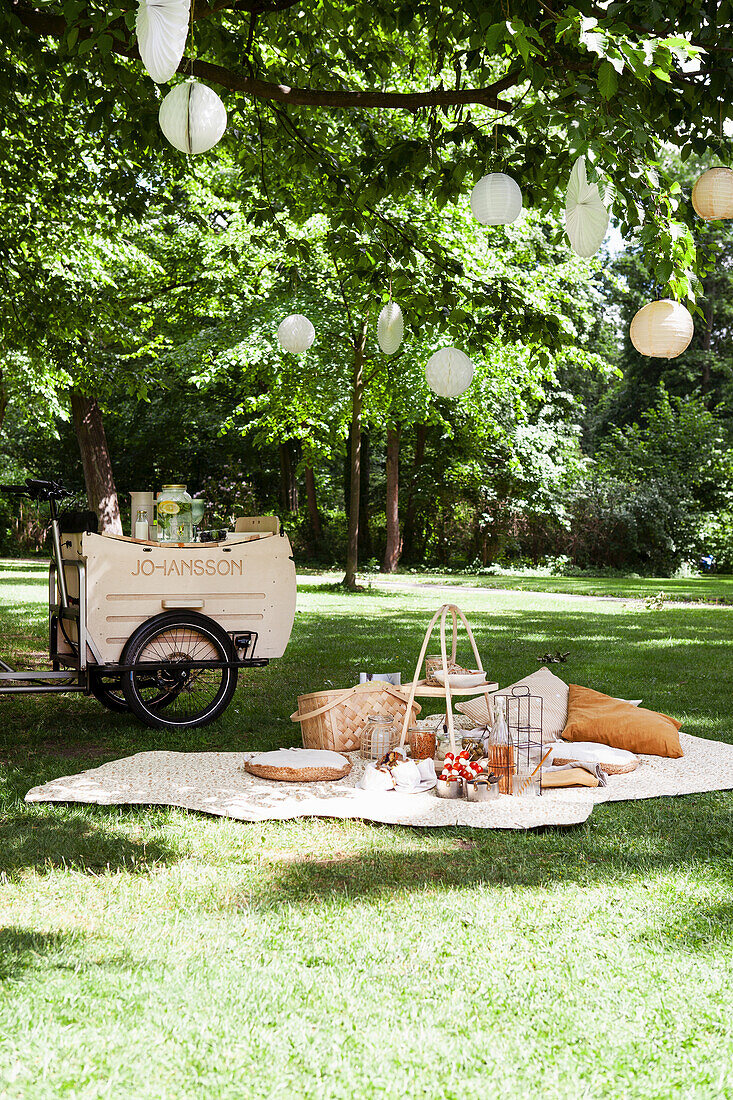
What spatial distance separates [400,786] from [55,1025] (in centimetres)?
237

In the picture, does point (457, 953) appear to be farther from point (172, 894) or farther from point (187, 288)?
point (187, 288)

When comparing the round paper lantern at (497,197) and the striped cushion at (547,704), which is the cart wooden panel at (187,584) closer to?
the striped cushion at (547,704)

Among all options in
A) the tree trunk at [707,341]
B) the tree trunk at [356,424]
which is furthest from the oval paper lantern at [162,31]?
the tree trunk at [707,341]

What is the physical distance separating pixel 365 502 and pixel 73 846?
2230cm

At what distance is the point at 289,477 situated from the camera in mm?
25547

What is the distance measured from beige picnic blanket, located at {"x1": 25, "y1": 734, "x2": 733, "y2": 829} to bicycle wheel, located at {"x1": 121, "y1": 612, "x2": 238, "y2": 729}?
67 cm

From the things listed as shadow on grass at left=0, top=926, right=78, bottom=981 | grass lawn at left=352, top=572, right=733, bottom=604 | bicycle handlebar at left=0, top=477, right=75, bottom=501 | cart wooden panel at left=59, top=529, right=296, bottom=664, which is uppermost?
bicycle handlebar at left=0, top=477, right=75, bottom=501

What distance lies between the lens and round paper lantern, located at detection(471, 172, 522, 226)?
430cm

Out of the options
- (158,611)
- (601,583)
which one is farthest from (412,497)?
(158,611)

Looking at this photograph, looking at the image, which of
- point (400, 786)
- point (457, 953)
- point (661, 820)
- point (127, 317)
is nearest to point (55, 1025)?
Result: point (457, 953)

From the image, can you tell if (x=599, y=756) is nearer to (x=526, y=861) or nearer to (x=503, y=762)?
(x=503, y=762)

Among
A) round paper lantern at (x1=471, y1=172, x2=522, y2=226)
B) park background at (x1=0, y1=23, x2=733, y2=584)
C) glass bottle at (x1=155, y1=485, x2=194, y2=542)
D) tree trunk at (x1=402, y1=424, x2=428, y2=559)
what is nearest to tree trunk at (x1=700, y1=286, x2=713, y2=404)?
park background at (x1=0, y1=23, x2=733, y2=584)

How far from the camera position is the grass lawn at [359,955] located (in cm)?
222

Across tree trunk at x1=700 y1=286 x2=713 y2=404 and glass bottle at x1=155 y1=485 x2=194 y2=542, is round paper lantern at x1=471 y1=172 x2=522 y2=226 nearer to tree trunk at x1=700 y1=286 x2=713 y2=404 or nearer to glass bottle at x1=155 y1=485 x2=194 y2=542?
glass bottle at x1=155 y1=485 x2=194 y2=542
